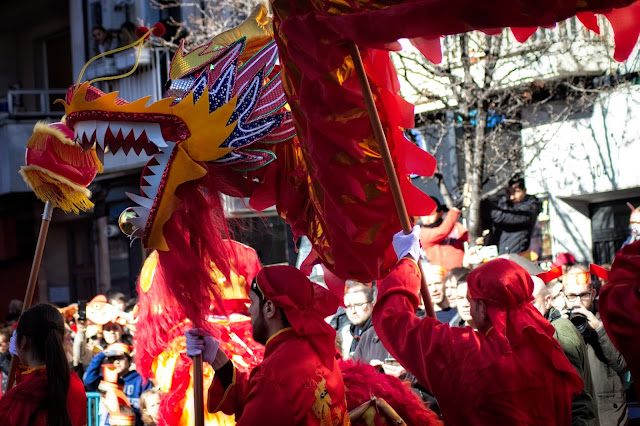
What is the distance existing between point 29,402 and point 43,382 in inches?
3.9

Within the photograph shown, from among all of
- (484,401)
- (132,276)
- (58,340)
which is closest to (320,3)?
(484,401)

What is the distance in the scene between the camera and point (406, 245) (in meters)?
3.49

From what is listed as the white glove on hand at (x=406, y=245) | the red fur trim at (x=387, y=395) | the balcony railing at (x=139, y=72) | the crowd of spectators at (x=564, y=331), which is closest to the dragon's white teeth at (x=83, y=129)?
the white glove on hand at (x=406, y=245)

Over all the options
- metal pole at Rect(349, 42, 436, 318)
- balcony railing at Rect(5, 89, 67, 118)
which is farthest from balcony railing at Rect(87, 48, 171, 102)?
metal pole at Rect(349, 42, 436, 318)

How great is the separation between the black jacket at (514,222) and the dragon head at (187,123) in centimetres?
580

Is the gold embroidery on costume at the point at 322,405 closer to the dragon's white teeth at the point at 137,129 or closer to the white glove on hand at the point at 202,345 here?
the white glove on hand at the point at 202,345

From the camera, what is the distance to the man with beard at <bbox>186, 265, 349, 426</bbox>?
3330mm

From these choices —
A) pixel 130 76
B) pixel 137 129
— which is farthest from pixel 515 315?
pixel 130 76

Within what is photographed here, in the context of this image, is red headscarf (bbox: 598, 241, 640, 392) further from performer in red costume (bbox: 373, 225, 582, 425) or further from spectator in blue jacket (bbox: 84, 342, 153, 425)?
spectator in blue jacket (bbox: 84, 342, 153, 425)

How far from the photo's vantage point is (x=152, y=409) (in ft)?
18.4

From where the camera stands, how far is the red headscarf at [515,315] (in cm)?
336

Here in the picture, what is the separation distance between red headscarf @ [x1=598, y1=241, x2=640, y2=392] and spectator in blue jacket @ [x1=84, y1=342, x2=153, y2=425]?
13.4 ft

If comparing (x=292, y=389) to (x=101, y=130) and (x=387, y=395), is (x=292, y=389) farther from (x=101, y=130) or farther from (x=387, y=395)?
(x=101, y=130)

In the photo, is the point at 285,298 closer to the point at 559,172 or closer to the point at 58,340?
the point at 58,340
